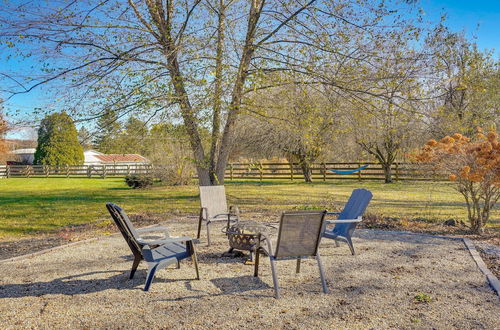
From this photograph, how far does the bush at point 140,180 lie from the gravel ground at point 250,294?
1419 centimetres

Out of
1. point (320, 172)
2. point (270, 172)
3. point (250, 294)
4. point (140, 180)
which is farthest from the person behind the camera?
point (270, 172)

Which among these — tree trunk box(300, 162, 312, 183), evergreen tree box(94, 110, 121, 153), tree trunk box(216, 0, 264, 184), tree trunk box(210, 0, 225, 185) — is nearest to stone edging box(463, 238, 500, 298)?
tree trunk box(216, 0, 264, 184)

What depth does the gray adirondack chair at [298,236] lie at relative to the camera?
4.23 metres

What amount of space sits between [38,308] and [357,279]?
3.27 meters

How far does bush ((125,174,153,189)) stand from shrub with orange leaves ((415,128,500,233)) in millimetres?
14738

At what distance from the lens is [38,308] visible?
388cm

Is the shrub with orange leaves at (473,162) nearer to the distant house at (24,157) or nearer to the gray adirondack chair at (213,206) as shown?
the gray adirondack chair at (213,206)

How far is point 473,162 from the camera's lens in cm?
701

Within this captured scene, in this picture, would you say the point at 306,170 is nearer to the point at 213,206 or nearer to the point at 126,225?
the point at 213,206

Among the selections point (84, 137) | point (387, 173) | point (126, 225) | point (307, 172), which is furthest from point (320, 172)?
point (126, 225)

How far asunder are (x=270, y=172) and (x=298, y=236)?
23548 millimetres

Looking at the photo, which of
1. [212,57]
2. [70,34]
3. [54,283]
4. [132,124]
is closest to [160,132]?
[132,124]

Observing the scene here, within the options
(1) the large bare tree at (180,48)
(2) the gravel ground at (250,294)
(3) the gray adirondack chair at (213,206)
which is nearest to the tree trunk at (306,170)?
(1) the large bare tree at (180,48)

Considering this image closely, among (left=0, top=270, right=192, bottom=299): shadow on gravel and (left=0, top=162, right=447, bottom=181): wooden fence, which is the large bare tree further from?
(left=0, top=162, right=447, bottom=181): wooden fence
